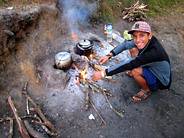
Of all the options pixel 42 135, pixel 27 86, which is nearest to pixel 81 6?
pixel 27 86

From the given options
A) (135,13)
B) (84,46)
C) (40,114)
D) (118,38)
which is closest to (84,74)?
(84,46)

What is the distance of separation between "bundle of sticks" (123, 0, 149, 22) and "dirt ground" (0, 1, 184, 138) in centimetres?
432

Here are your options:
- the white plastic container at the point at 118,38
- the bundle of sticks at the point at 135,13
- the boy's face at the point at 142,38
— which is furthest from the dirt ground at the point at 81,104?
the bundle of sticks at the point at 135,13

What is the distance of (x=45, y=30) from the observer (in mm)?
4496

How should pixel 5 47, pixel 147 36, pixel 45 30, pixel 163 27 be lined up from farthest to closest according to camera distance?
pixel 163 27 < pixel 45 30 < pixel 5 47 < pixel 147 36

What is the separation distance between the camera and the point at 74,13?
5406 mm

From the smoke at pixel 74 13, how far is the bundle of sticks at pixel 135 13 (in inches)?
104

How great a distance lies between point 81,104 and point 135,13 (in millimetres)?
6427

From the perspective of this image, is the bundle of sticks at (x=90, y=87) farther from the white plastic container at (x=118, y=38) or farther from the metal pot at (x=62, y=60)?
the white plastic container at (x=118, y=38)

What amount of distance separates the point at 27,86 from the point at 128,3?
7.36m

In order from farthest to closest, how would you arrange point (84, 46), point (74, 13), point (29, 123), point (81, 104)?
point (74, 13), point (84, 46), point (81, 104), point (29, 123)

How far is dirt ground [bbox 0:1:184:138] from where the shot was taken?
3.02 meters

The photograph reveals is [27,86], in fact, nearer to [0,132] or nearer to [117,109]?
[0,132]

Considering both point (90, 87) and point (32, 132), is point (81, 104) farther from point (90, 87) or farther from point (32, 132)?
point (32, 132)
